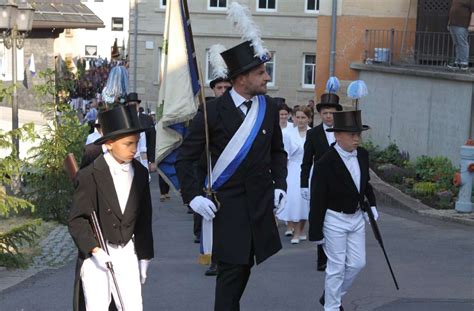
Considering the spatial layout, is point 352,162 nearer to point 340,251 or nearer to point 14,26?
point 340,251

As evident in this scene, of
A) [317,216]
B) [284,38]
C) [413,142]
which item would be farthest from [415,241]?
[284,38]

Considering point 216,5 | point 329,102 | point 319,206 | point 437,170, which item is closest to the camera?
point 319,206

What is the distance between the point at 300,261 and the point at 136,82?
33.6 metres

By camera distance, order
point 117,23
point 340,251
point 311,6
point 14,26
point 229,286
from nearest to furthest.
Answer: point 229,286 < point 340,251 < point 14,26 < point 311,6 < point 117,23

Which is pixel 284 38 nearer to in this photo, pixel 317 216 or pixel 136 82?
pixel 136 82

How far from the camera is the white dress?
12.3 metres

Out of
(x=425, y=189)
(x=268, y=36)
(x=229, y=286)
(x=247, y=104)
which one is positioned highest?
(x=268, y=36)

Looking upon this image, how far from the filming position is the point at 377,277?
1012 cm

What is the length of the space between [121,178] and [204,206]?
0.60 m

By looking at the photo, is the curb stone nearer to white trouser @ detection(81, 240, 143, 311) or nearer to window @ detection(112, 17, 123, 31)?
white trouser @ detection(81, 240, 143, 311)

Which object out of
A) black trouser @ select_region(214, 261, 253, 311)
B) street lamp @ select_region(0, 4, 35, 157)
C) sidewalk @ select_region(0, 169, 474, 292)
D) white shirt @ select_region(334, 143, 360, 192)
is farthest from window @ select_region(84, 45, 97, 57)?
black trouser @ select_region(214, 261, 253, 311)

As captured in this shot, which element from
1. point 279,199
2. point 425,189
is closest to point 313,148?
point 279,199

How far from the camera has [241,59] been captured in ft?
22.6

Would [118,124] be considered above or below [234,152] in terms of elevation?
above
